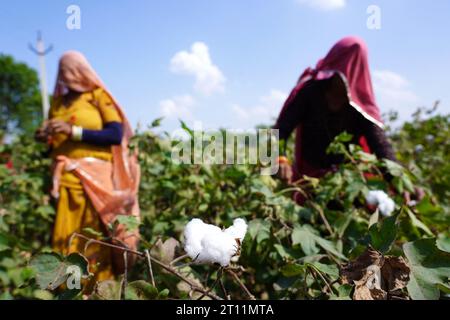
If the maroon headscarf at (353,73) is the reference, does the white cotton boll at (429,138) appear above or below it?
below

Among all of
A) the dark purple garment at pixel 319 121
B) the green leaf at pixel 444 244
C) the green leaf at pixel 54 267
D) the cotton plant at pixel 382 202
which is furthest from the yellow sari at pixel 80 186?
the green leaf at pixel 444 244

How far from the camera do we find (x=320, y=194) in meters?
1.42

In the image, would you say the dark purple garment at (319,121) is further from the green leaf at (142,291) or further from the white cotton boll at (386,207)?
the green leaf at (142,291)

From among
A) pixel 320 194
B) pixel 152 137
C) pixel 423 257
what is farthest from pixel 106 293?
pixel 152 137

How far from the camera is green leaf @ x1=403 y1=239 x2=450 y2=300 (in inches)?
24.9

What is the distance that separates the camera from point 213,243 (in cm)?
60

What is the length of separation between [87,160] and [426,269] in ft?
5.83

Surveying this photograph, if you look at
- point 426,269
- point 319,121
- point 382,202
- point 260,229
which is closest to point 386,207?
point 382,202

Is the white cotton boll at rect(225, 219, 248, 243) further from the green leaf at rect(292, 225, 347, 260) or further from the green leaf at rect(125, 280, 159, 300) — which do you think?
the green leaf at rect(292, 225, 347, 260)

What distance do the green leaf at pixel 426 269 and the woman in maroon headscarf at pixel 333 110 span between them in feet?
3.46

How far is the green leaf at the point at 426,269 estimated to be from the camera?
631mm

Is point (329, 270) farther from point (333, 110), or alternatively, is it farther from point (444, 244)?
point (333, 110)

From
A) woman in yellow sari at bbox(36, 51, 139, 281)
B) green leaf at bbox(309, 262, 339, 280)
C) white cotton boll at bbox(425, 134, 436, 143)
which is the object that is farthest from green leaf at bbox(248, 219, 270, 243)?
white cotton boll at bbox(425, 134, 436, 143)

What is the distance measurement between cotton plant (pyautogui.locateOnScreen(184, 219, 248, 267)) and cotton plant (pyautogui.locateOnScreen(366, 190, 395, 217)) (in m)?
0.69
